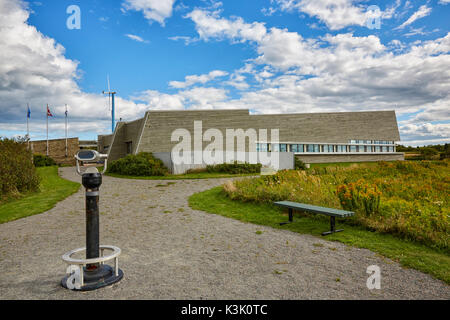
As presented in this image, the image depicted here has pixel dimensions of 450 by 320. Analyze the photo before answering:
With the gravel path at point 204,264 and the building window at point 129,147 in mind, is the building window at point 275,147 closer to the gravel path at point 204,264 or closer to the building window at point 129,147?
the building window at point 129,147

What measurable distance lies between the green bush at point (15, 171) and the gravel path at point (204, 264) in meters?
5.92

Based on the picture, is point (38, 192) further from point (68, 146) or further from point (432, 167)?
point (68, 146)

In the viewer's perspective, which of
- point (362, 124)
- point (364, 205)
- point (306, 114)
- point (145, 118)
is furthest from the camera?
point (362, 124)

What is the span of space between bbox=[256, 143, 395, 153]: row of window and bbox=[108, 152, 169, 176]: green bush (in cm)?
1526

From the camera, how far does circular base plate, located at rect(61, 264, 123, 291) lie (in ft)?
13.0

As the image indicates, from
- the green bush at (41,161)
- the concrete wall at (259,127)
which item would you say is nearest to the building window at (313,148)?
the concrete wall at (259,127)

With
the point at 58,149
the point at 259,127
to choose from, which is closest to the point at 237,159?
the point at 259,127

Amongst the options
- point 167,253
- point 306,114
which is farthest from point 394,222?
point 306,114

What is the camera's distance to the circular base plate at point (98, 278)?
13.0ft

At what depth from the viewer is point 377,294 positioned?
12.3ft

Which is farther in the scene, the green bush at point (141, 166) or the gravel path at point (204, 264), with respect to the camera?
the green bush at point (141, 166)

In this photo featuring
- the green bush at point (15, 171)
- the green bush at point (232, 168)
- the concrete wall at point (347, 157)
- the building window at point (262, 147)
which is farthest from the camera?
the concrete wall at point (347, 157)

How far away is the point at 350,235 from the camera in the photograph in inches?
251
